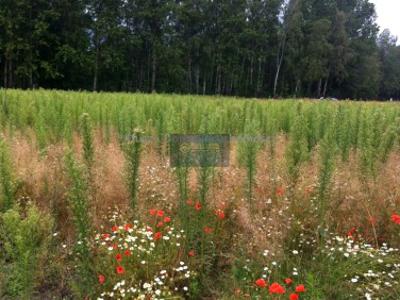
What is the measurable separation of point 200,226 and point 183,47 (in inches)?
1297

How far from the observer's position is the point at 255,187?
3.74 m

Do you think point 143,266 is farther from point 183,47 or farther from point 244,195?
point 183,47

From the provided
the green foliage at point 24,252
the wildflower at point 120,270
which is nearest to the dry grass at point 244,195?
the green foliage at point 24,252

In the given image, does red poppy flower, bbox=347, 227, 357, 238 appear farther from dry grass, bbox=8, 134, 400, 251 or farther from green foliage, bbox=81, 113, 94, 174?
green foliage, bbox=81, 113, 94, 174

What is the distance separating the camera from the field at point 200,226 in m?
2.56

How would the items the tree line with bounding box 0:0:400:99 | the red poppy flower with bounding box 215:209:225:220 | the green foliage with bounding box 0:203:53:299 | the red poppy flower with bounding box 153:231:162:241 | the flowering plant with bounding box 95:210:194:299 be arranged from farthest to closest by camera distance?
Answer: the tree line with bounding box 0:0:400:99
the red poppy flower with bounding box 215:209:225:220
the red poppy flower with bounding box 153:231:162:241
the flowering plant with bounding box 95:210:194:299
the green foliage with bounding box 0:203:53:299

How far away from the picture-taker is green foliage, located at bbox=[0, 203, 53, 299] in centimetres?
231

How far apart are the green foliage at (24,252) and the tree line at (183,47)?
26.2 meters

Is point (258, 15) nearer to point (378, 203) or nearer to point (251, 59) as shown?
→ point (251, 59)

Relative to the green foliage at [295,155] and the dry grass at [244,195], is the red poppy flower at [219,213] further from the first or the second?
the green foliage at [295,155]

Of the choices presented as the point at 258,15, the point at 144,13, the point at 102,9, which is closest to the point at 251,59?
the point at 258,15

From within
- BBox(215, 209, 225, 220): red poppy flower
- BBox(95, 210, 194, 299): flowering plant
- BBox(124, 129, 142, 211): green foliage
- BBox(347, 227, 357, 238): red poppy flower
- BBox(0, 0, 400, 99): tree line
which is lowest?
BBox(95, 210, 194, 299): flowering plant

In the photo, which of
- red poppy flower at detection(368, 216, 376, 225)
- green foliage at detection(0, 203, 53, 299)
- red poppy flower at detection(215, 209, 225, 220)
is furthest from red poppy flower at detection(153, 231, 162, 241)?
red poppy flower at detection(368, 216, 376, 225)

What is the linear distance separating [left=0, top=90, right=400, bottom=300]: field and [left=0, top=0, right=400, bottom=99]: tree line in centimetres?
2579
